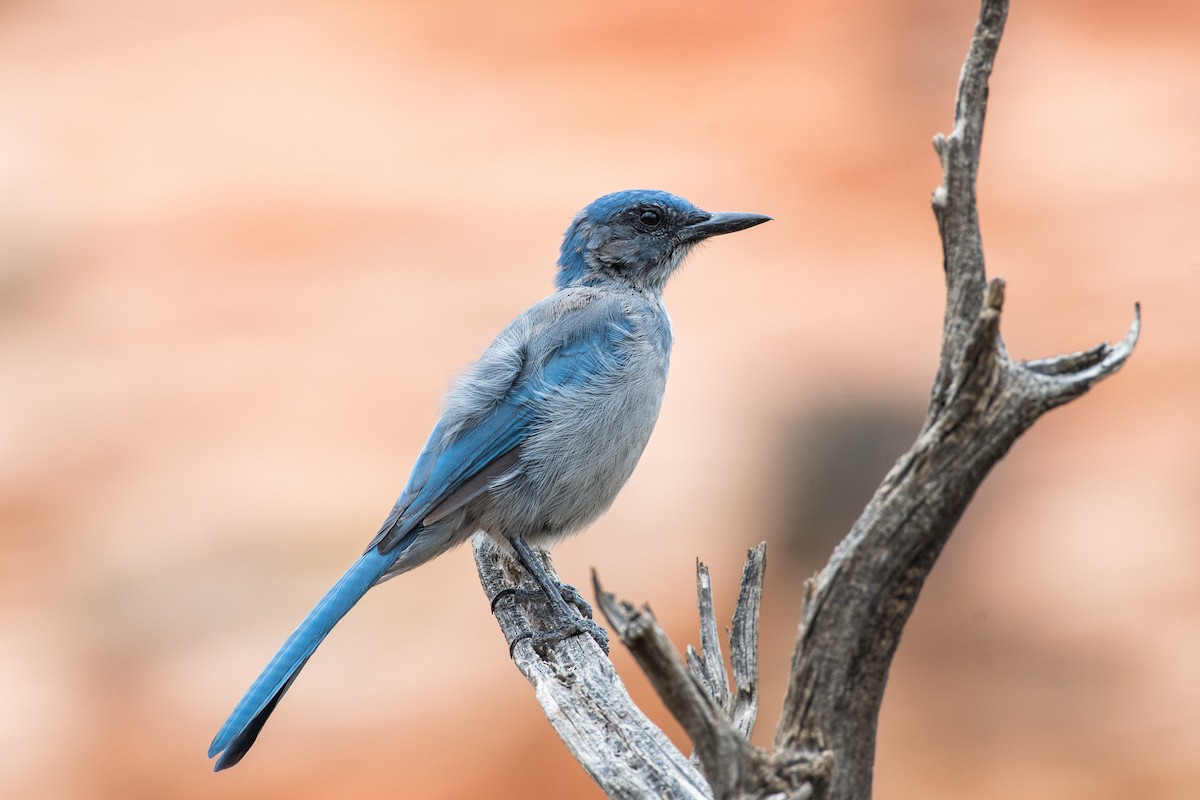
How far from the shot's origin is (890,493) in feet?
9.27

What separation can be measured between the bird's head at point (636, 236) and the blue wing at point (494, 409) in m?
0.39

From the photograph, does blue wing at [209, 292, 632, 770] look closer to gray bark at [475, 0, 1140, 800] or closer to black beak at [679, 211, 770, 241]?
black beak at [679, 211, 770, 241]

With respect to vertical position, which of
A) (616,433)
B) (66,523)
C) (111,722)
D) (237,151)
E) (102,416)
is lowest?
(616,433)

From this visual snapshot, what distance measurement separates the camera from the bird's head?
590 cm

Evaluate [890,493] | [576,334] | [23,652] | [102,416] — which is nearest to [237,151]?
[102,416]

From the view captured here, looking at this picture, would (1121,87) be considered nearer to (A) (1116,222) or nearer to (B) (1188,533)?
(A) (1116,222)

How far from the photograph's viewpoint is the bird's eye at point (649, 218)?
19.5 ft

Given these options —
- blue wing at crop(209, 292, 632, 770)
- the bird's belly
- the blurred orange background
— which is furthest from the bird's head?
the blurred orange background

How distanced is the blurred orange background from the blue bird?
4.06 meters

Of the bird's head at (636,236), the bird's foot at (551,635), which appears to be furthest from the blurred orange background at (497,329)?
the bird's foot at (551,635)

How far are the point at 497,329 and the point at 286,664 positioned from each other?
7661 mm

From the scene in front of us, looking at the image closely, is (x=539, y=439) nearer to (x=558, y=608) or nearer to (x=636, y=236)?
(x=558, y=608)

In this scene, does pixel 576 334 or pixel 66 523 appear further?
pixel 66 523

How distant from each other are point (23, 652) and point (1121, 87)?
13071mm
